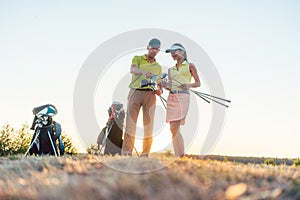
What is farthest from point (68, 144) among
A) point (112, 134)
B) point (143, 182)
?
point (143, 182)

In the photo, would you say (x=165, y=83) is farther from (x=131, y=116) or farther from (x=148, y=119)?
(x=131, y=116)

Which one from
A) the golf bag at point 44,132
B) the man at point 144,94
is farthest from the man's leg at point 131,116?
the golf bag at point 44,132

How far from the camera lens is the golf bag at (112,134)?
1525cm

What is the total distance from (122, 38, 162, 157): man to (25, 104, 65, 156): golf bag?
3.28 m

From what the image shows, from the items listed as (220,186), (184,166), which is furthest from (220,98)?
(220,186)

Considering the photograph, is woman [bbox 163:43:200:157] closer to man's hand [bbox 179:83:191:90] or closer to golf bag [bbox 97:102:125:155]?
man's hand [bbox 179:83:191:90]

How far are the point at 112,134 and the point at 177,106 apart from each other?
5.20 metres

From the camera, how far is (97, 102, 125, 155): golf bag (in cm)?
1525

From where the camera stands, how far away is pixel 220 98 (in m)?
11.5

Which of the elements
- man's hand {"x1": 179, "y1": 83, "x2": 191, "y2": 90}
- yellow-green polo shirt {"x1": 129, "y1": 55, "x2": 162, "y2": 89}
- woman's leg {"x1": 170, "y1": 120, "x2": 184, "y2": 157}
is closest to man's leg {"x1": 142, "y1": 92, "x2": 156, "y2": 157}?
yellow-green polo shirt {"x1": 129, "y1": 55, "x2": 162, "y2": 89}

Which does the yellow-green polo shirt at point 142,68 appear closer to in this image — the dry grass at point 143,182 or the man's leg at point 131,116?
the man's leg at point 131,116

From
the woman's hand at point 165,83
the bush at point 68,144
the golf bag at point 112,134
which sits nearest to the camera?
the woman's hand at point 165,83

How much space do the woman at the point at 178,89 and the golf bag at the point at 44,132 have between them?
14.9 feet

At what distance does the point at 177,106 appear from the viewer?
10.6 metres
